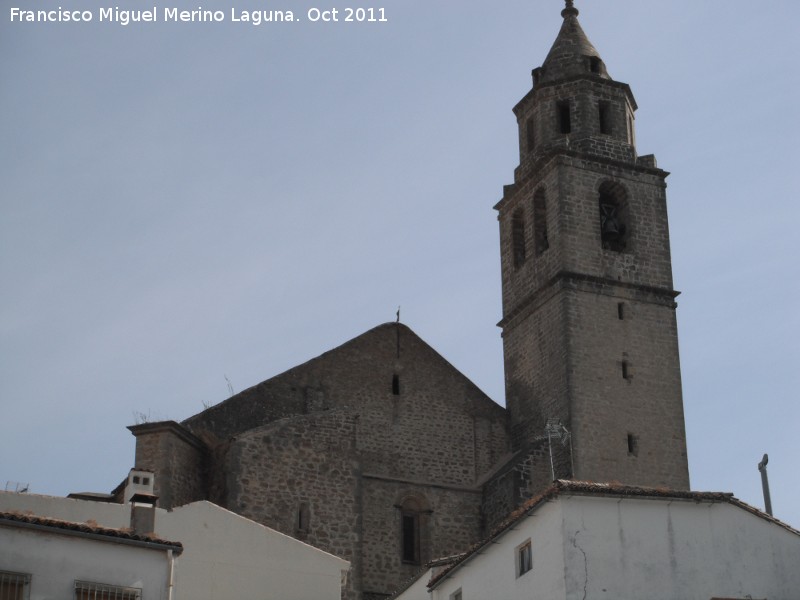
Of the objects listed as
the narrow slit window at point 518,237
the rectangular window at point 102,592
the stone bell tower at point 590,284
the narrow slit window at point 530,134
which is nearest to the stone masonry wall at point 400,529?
the stone bell tower at point 590,284

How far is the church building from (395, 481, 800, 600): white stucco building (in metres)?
10.2

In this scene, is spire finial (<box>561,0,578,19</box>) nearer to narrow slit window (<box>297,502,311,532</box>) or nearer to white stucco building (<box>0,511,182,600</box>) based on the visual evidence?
narrow slit window (<box>297,502,311,532</box>)

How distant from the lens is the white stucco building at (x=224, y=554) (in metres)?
27.0

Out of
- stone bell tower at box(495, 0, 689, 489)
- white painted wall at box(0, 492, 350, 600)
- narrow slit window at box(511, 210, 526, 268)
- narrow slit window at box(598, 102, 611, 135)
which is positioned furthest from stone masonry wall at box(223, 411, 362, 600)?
narrow slit window at box(598, 102, 611, 135)

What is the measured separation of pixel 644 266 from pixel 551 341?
3.21m

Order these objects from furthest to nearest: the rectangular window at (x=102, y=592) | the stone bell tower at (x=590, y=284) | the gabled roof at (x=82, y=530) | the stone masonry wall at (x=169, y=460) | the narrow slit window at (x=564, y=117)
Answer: the narrow slit window at (x=564, y=117) → the stone bell tower at (x=590, y=284) → the stone masonry wall at (x=169, y=460) → the rectangular window at (x=102, y=592) → the gabled roof at (x=82, y=530)

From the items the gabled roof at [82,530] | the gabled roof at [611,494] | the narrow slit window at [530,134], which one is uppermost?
the narrow slit window at [530,134]

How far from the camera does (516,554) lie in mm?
25250

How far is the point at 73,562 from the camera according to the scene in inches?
845

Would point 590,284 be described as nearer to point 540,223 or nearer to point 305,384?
point 540,223

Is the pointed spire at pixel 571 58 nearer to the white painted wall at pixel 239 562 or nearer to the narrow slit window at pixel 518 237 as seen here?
the narrow slit window at pixel 518 237

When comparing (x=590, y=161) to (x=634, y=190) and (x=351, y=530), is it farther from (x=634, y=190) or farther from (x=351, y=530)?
(x=351, y=530)

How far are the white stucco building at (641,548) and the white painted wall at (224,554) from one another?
13.7 feet

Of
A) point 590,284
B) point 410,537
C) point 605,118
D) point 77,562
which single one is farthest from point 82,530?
point 605,118
